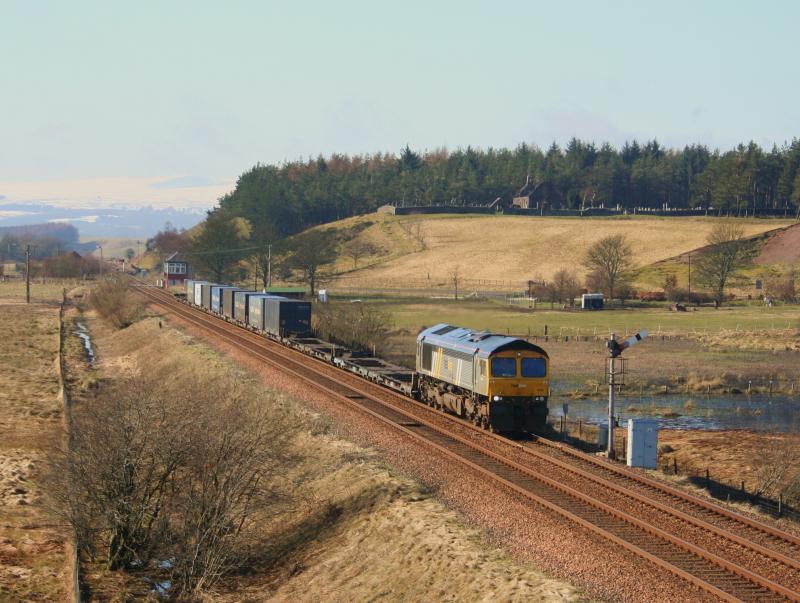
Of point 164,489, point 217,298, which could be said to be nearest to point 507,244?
point 217,298

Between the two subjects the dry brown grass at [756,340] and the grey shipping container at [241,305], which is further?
the grey shipping container at [241,305]

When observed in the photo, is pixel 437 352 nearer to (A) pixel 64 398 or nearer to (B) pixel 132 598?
(B) pixel 132 598

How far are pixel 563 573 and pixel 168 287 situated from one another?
137306 millimetres


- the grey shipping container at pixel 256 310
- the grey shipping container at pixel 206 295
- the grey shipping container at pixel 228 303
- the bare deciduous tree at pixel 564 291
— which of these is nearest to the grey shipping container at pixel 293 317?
the grey shipping container at pixel 256 310

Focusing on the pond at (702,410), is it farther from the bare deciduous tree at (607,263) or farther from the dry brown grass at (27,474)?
the bare deciduous tree at (607,263)

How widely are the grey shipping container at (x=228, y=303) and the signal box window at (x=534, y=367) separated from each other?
5427cm

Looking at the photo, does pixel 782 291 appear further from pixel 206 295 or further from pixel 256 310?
pixel 256 310

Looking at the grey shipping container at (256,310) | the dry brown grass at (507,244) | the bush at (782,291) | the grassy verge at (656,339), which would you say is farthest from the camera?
the dry brown grass at (507,244)

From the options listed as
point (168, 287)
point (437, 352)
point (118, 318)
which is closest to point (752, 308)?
point (118, 318)

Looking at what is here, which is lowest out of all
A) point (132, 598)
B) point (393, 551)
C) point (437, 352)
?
point (132, 598)

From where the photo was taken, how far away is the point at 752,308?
103 meters

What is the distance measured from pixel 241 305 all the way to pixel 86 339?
1478cm

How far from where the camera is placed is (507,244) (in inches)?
6590

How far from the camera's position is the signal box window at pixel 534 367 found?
3334 cm
